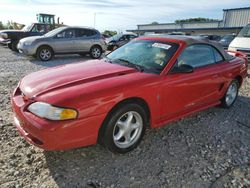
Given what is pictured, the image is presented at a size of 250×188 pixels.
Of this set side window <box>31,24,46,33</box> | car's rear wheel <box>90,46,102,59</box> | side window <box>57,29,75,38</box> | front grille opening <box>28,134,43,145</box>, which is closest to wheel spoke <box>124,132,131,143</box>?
front grille opening <box>28,134,43,145</box>

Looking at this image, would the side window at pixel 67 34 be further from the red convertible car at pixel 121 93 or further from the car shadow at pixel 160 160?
the car shadow at pixel 160 160

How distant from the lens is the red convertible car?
2.69m

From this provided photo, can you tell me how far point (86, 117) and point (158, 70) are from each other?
1317 mm

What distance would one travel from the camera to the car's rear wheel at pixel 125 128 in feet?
9.77

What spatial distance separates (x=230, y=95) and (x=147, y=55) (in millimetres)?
2343

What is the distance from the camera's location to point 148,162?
3.12 metres

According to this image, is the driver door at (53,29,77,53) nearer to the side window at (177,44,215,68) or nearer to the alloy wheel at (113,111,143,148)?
the side window at (177,44,215,68)

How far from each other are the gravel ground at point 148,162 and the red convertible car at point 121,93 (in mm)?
287

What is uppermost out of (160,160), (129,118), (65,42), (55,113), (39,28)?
(39,28)

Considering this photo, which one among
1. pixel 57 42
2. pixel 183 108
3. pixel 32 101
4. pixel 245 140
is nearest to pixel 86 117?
pixel 32 101

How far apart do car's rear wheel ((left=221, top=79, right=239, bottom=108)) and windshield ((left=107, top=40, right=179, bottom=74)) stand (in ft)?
6.01

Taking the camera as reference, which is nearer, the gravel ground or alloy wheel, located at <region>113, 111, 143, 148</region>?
the gravel ground

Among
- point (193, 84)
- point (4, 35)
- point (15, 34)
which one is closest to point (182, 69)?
point (193, 84)

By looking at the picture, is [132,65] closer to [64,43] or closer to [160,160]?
[160,160]
